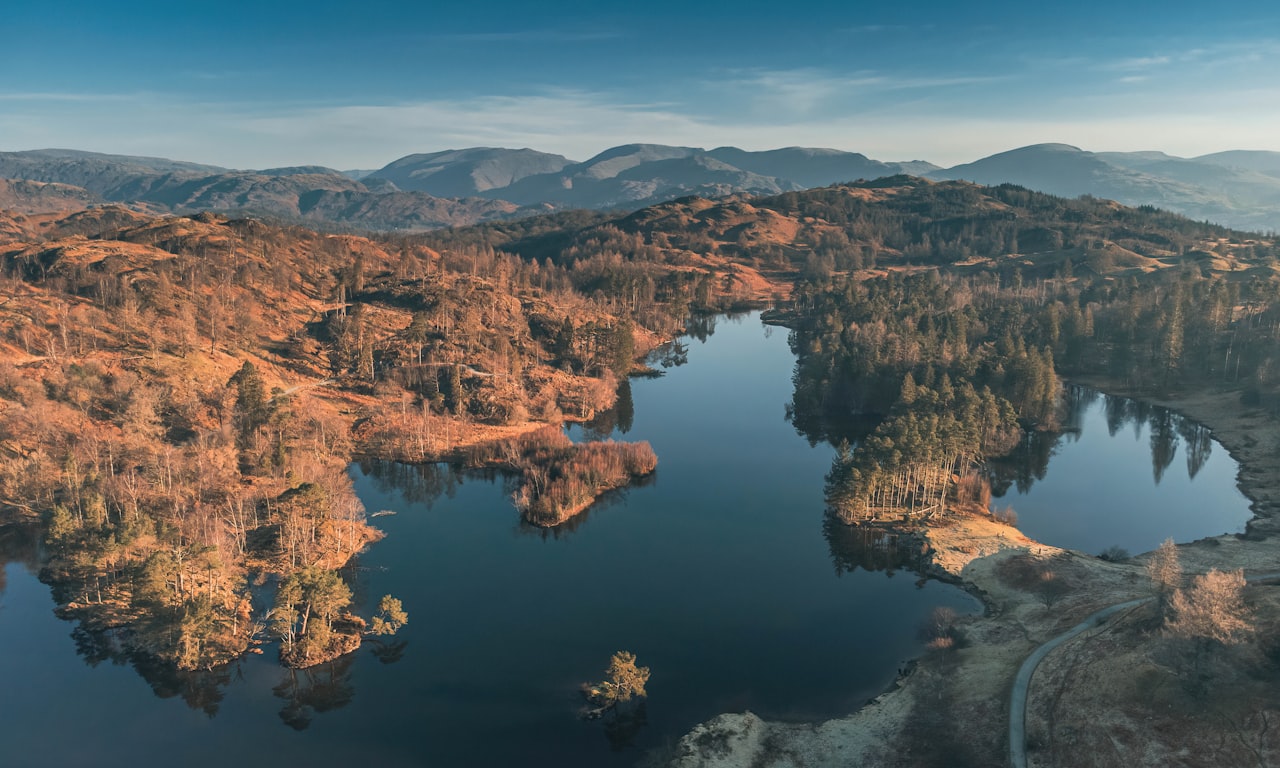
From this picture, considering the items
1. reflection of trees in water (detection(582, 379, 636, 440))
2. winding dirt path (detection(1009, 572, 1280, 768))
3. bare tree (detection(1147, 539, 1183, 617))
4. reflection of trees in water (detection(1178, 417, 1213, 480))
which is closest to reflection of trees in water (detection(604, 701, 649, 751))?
winding dirt path (detection(1009, 572, 1280, 768))

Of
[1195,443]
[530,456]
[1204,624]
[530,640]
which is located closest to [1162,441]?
[1195,443]

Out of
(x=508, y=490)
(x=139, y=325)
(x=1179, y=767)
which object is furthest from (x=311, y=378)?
(x=1179, y=767)

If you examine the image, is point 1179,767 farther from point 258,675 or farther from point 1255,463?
point 1255,463

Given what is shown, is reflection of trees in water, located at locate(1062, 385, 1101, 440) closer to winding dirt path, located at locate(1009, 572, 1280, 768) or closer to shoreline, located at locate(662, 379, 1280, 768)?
shoreline, located at locate(662, 379, 1280, 768)

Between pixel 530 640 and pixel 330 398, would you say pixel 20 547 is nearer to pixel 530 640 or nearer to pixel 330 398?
pixel 330 398

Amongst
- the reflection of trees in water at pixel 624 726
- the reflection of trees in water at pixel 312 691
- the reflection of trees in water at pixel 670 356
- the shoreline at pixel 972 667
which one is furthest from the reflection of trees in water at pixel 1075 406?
the reflection of trees in water at pixel 312 691

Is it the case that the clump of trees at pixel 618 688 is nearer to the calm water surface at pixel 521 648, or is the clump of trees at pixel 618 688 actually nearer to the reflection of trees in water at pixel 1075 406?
the calm water surface at pixel 521 648
